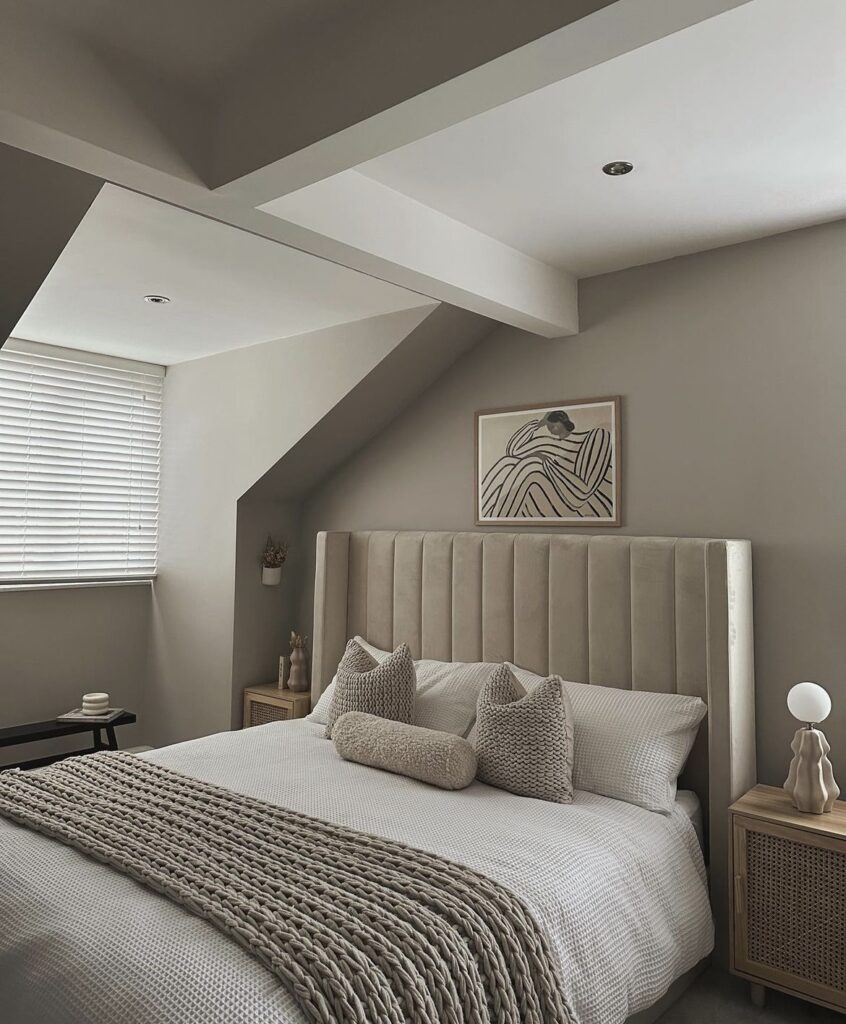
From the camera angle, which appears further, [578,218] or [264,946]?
[578,218]

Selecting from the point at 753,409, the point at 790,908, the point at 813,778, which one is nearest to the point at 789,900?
the point at 790,908

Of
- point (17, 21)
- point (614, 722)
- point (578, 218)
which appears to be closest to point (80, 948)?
point (614, 722)

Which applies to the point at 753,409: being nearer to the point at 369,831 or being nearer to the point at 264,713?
the point at 369,831

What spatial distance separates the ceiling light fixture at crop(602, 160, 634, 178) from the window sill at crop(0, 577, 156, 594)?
367cm

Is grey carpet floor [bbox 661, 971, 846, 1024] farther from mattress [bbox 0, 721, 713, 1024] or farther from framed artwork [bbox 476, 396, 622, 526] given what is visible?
framed artwork [bbox 476, 396, 622, 526]

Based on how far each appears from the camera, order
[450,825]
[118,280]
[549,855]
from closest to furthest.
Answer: [549,855]
[450,825]
[118,280]

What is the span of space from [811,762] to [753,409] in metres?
1.25

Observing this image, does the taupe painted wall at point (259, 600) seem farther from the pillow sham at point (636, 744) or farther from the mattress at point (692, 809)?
the mattress at point (692, 809)

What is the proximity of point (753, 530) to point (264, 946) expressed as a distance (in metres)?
2.19

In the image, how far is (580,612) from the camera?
3.26 m

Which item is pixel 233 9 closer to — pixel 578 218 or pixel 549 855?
pixel 578 218

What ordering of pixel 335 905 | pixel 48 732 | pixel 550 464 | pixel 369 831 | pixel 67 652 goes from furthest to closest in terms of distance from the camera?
1. pixel 67 652
2. pixel 48 732
3. pixel 550 464
4. pixel 369 831
5. pixel 335 905

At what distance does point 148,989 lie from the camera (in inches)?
62.2

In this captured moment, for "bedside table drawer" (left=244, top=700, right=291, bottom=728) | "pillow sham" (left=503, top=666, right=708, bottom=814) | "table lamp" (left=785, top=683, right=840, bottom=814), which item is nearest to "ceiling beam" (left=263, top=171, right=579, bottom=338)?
"pillow sham" (left=503, top=666, right=708, bottom=814)
